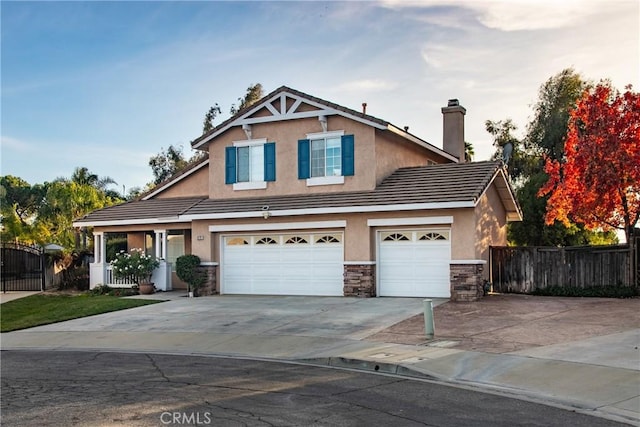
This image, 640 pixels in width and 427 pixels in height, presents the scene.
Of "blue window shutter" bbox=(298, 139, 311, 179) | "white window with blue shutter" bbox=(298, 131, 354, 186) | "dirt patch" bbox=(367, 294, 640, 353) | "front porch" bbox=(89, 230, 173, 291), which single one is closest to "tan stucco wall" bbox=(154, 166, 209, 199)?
"front porch" bbox=(89, 230, 173, 291)

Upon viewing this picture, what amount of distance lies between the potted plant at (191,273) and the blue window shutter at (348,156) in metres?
6.21

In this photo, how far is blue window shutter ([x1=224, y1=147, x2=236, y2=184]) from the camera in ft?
77.6

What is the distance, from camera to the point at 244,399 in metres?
8.60

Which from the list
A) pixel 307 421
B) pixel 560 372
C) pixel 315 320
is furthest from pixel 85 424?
pixel 315 320

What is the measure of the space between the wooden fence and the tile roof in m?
2.72

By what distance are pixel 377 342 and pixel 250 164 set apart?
464 inches

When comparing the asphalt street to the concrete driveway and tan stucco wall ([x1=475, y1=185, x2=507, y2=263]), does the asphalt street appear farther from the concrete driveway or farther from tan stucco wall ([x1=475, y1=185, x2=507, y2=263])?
tan stucco wall ([x1=475, y1=185, x2=507, y2=263])

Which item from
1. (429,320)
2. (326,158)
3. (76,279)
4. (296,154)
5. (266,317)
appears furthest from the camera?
(76,279)

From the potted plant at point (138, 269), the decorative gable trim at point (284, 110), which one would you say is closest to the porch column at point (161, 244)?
the potted plant at point (138, 269)

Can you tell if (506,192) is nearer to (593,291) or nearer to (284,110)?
(593,291)

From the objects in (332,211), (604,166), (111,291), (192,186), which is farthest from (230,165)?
(604,166)

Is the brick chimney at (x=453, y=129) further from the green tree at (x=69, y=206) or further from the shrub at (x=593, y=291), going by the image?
→ the green tree at (x=69, y=206)

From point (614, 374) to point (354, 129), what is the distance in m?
13.5

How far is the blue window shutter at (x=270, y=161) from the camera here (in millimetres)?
22938
